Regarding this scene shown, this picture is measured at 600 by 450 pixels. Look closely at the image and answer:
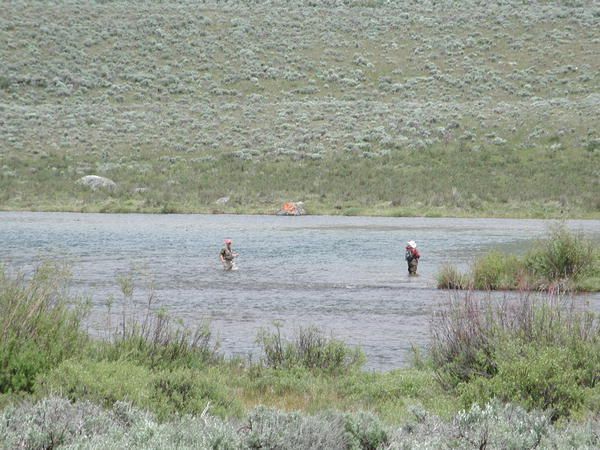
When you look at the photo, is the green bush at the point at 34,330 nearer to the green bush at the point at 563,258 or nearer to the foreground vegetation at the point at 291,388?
the foreground vegetation at the point at 291,388

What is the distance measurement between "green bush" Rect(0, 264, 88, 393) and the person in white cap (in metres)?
15.0

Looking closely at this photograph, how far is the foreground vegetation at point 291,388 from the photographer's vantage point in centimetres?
752

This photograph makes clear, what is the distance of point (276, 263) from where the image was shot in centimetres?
2953

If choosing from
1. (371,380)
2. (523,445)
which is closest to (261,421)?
(523,445)

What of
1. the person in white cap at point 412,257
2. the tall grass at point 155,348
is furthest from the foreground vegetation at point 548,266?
the tall grass at point 155,348

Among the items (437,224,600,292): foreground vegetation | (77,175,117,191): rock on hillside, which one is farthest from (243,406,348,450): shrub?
(77,175,117,191): rock on hillside

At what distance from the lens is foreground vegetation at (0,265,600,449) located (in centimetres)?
752

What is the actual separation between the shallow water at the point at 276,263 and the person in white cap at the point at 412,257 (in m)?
0.28

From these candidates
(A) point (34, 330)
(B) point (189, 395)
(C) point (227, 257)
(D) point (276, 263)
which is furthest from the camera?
(D) point (276, 263)

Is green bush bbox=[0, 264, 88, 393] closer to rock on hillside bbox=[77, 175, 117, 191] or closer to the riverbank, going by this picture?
the riverbank

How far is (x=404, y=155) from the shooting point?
5891 centimetres

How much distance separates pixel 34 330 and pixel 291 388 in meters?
3.22

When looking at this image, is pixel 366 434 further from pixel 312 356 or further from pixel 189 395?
pixel 312 356

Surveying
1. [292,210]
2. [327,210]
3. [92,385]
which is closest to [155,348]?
[92,385]
